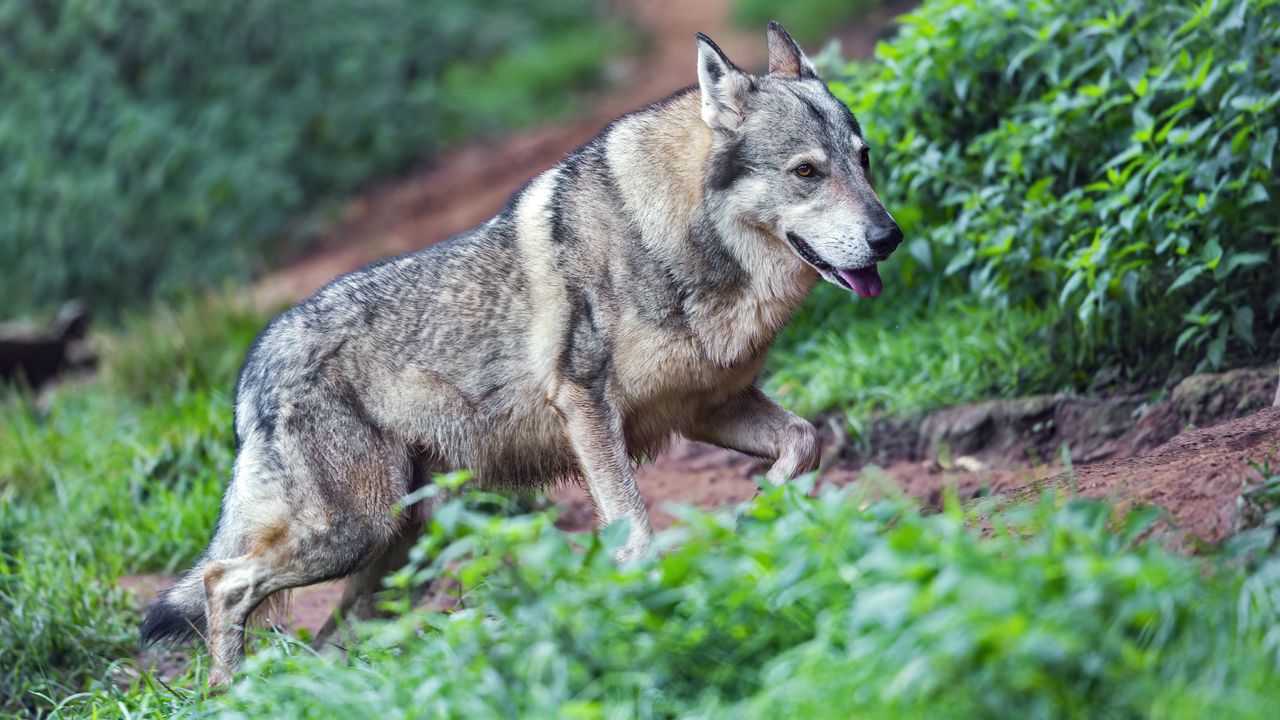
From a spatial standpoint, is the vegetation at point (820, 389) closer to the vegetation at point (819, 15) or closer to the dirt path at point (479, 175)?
the dirt path at point (479, 175)

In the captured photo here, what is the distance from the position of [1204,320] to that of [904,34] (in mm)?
2342

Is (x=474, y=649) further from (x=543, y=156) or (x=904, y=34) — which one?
(x=543, y=156)

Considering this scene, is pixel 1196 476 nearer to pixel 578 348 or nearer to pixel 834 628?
pixel 834 628

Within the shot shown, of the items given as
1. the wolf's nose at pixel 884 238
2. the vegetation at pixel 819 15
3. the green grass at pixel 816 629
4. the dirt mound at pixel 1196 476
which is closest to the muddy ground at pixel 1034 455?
the dirt mound at pixel 1196 476

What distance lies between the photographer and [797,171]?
482cm

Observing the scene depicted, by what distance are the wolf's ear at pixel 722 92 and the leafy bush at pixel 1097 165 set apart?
5.32 feet

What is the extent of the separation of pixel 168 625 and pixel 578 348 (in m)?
1.88

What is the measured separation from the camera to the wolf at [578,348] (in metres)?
4.87

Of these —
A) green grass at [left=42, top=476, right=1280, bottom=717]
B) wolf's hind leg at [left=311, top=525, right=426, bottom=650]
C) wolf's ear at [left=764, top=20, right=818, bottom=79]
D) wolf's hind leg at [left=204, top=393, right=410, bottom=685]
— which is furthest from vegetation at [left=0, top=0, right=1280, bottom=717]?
wolf's ear at [left=764, top=20, right=818, bottom=79]

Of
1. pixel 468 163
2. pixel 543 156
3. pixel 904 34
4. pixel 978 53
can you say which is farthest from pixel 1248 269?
pixel 468 163

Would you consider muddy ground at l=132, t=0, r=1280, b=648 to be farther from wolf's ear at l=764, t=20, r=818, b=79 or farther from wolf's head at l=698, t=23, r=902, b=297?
wolf's ear at l=764, t=20, r=818, b=79

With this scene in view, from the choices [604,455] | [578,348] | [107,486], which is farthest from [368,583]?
[107,486]

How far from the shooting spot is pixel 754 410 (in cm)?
522

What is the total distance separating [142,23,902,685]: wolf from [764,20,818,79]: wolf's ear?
0.04 metres
